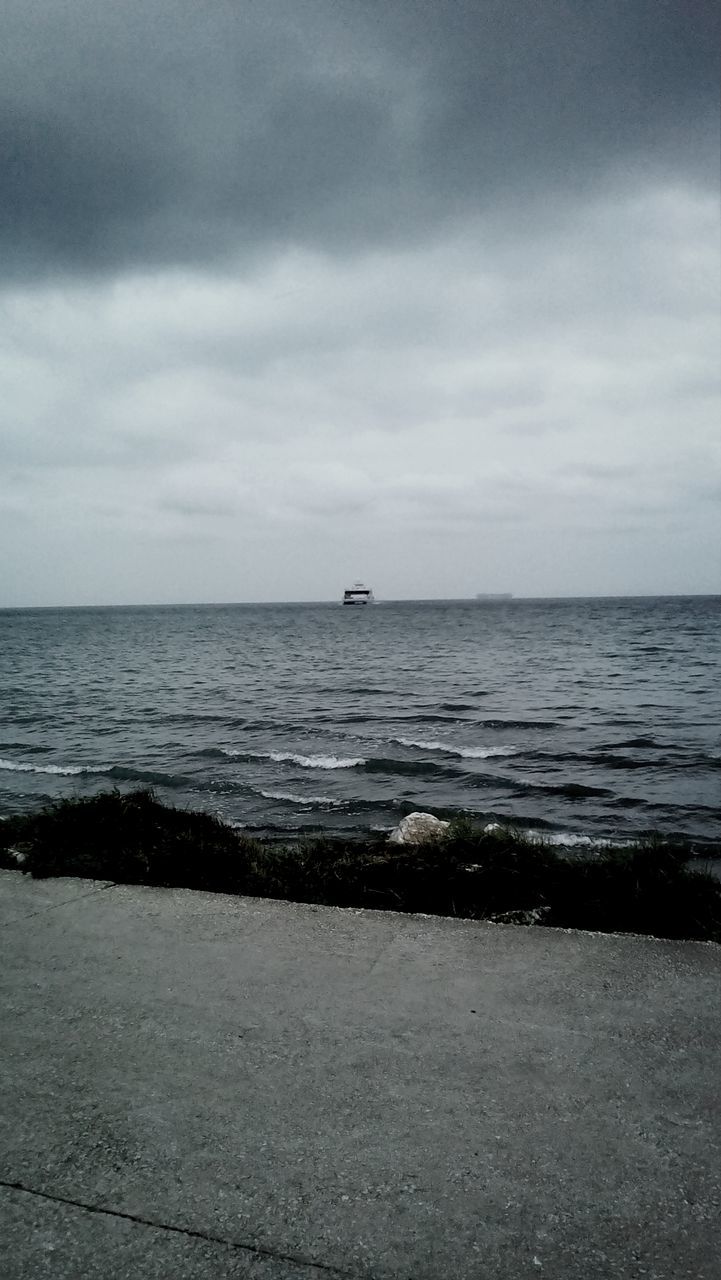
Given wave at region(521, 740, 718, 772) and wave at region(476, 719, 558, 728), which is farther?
wave at region(476, 719, 558, 728)

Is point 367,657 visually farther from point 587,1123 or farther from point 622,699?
point 587,1123

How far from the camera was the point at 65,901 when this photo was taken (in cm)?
463

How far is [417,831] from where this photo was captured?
7.20 meters

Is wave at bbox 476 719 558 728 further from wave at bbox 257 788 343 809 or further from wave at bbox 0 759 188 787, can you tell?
wave at bbox 0 759 188 787

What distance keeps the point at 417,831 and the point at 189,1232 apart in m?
5.27

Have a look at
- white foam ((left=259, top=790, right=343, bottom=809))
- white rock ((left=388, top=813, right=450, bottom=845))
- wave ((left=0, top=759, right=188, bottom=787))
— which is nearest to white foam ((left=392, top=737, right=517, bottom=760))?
white foam ((left=259, top=790, right=343, bottom=809))

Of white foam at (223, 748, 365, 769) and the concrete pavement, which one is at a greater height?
the concrete pavement

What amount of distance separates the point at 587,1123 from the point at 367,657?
133 ft

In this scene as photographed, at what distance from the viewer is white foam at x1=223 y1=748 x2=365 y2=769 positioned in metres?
13.7

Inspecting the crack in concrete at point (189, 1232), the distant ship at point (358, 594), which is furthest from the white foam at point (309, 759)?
the distant ship at point (358, 594)

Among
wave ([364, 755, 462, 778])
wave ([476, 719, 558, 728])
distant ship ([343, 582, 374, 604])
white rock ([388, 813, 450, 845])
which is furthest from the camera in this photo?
distant ship ([343, 582, 374, 604])

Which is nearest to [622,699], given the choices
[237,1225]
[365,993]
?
[365,993]

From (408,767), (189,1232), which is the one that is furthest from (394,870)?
(408,767)

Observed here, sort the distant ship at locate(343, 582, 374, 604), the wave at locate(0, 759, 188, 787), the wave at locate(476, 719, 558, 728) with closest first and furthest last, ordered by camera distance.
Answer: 1. the wave at locate(0, 759, 188, 787)
2. the wave at locate(476, 719, 558, 728)
3. the distant ship at locate(343, 582, 374, 604)
